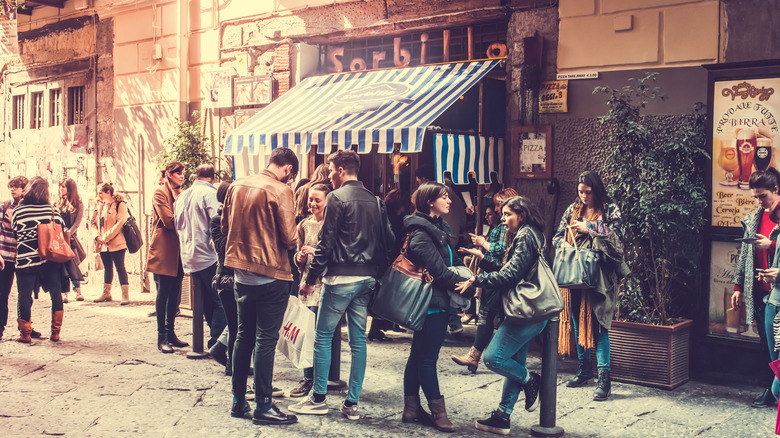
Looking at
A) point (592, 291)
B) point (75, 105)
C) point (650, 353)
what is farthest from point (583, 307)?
point (75, 105)

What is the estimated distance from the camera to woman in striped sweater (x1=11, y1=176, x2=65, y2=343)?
26.5 feet

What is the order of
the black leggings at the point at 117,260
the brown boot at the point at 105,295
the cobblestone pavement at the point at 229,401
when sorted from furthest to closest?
the brown boot at the point at 105,295 → the black leggings at the point at 117,260 → the cobblestone pavement at the point at 229,401

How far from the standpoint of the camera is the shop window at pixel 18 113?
14781 mm

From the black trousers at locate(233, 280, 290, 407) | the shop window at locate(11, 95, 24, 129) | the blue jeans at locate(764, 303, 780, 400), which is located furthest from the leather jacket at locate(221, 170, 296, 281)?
the shop window at locate(11, 95, 24, 129)

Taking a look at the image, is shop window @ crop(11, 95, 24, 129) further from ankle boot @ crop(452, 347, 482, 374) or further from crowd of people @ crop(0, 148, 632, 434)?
ankle boot @ crop(452, 347, 482, 374)

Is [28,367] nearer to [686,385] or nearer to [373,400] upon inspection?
[373,400]

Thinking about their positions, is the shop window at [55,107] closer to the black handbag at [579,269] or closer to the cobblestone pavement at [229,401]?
the cobblestone pavement at [229,401]

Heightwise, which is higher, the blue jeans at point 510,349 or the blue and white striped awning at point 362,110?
the blue and white striped awning at point 362,110

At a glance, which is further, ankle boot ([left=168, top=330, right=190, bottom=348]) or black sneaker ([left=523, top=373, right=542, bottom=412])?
ankle boot ([left=168, top=330, right=190, bottom=348])

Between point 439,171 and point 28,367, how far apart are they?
411 centimetres

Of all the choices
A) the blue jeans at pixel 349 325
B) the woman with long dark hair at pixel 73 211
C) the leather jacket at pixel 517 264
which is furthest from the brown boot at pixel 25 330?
the leather jacket at pixel 517 264

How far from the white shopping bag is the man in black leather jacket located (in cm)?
43

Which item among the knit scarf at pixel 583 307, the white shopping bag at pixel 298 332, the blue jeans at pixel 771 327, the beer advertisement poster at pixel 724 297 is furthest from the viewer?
the beer advertisement poster at pixel 724 297

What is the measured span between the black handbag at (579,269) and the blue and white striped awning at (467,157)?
1774 mm
